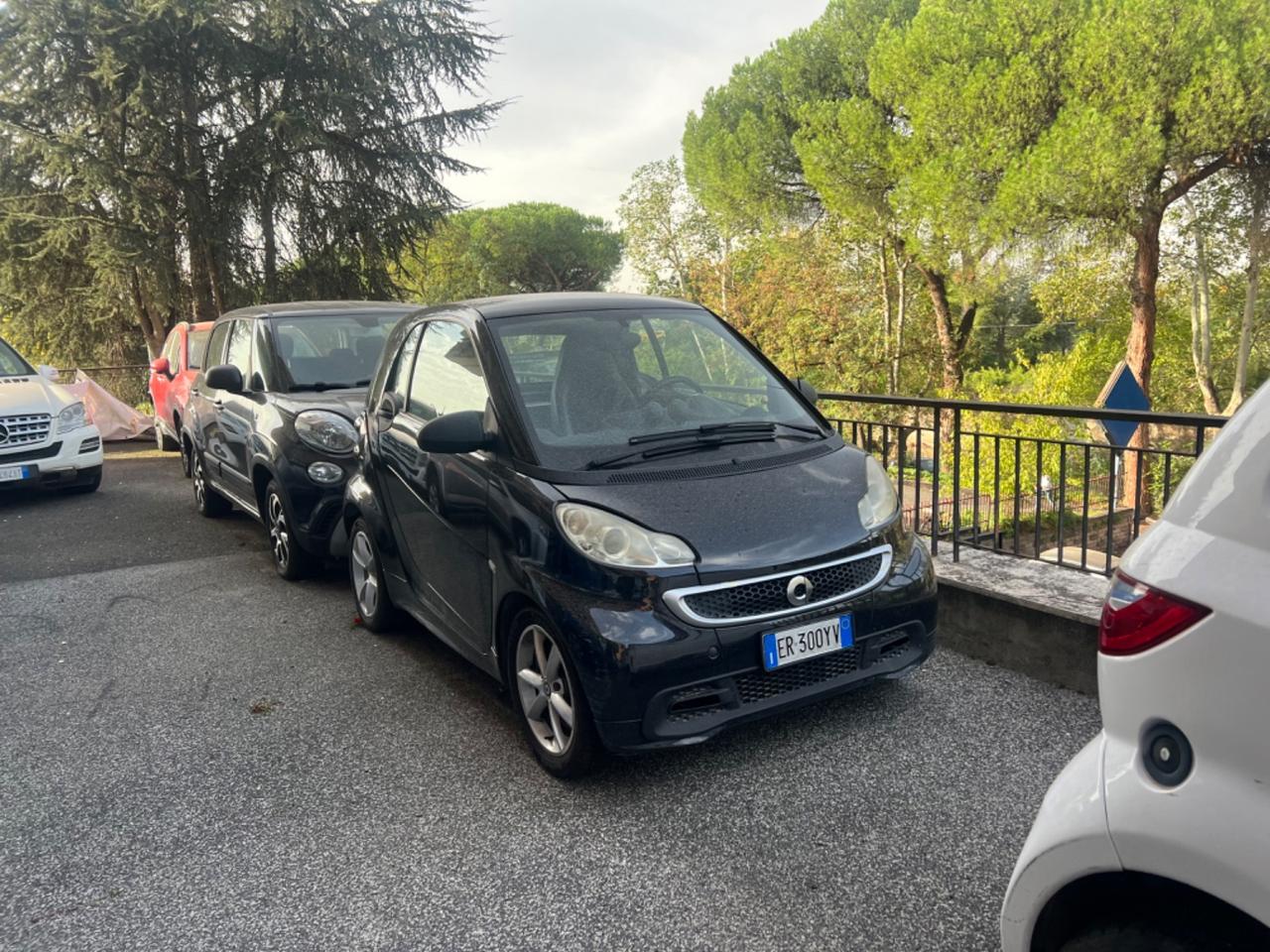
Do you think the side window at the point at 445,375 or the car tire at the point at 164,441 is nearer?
the side window at the point at 445,375

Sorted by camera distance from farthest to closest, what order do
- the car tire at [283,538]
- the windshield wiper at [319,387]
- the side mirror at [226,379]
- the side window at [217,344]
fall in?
the side window at [217,344]
the windshield wiper at [319,387]
the side mirror at [226,379]
the car tire at [283,538]

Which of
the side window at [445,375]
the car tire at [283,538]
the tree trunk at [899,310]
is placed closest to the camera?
the side window at [445,375]

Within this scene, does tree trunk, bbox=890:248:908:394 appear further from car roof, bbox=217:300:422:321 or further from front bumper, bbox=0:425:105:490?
front bumper, bbox=0:425:105:490

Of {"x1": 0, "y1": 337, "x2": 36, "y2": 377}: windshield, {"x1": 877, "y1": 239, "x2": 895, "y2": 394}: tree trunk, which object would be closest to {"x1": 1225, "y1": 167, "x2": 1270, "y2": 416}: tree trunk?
{"x1": 877, "y1": 239, "x2": 895, "y2": 394}: tree trunk

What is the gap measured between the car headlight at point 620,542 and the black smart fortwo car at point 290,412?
3273mm

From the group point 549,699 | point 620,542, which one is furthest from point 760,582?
point 549,699

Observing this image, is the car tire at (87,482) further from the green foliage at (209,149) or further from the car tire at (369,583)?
the green foliage at (209,149)

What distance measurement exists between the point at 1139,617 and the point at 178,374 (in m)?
11.5

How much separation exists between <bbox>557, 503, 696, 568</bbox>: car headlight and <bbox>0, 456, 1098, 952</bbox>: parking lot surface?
872 millimetres

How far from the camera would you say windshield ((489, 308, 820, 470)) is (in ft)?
12.3

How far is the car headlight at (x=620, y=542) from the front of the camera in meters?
3.21

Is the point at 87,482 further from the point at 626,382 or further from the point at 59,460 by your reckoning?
the point at 626,382

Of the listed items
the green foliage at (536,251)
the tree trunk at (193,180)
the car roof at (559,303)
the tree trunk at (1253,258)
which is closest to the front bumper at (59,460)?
the car roof at (559,303)

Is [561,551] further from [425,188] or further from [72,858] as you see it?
[425,188]
